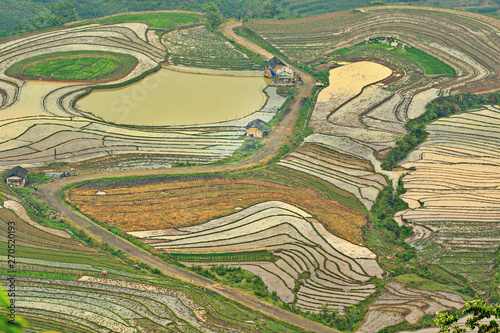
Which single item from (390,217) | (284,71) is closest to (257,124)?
(284,71)

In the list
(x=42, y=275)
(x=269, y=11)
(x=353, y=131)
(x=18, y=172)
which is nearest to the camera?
(x=42, y=275)

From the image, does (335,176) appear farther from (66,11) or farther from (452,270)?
(66,11)

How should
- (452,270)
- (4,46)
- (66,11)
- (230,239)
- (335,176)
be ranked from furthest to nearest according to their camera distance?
(66,11) → (4,46) → (335,176) → (230,239) → (452,270)

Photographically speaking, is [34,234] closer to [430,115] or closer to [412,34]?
[430,115]

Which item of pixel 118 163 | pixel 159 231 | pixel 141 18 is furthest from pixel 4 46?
pixel 159 231

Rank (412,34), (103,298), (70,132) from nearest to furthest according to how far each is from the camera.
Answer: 1. (103,298)
2. (70,132)
3. (412,34)

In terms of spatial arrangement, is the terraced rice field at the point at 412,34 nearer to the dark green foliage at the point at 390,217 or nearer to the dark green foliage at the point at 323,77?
the dark green foliage at the point at 323,77
